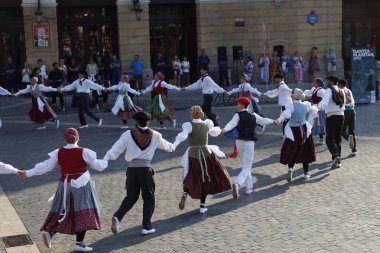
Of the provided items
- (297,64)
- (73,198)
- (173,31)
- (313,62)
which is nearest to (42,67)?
(173,31)

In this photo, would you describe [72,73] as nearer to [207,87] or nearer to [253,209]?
[207,87]

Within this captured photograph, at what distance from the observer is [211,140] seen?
16953mm

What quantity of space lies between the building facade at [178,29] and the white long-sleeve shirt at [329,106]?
1637cm

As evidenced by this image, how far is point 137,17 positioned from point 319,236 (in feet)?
69.0

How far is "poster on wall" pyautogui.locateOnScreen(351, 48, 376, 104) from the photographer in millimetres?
23703

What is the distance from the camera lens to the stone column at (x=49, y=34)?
27.8 metres

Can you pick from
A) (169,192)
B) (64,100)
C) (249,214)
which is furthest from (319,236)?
(64,100)

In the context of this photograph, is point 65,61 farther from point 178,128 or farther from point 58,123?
point 178,128

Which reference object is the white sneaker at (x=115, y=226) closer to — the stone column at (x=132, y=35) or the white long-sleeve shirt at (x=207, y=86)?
the white long-sleeve shirt at (x=207, y=86)

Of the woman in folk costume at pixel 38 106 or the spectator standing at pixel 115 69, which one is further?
the spectator standing at pixel 115 69

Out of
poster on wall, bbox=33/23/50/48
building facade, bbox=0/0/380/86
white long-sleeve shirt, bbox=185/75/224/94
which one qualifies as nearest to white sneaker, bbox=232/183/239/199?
white long-sleeve shirt, bbox=185/75/224/94

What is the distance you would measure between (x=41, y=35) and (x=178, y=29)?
672cm

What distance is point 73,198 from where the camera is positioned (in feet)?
27.9

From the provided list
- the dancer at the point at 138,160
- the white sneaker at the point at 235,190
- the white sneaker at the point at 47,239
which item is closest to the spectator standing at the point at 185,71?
the white sneaker at the point at 235,190
